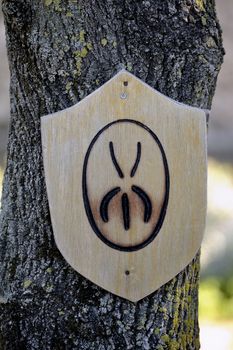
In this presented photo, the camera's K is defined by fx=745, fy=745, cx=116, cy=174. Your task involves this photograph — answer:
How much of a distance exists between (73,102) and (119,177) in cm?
25

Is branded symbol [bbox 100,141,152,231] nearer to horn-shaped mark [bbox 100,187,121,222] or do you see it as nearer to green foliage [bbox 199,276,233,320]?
horn-shaped mark [bbox 100,187,121,222]

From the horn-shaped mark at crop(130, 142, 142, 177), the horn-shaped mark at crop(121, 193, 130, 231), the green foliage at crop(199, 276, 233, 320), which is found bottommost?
the green foliage at crop(199, 276, 233, 320)

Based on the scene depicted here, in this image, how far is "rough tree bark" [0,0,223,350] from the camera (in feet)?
6.93

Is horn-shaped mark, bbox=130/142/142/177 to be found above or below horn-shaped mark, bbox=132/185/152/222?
above

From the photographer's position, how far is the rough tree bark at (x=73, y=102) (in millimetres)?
2113

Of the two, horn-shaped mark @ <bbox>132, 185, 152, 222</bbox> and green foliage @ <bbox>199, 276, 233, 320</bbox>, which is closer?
horn-shaped mark @ <bbox>132, 185, 152, 222</bbox>

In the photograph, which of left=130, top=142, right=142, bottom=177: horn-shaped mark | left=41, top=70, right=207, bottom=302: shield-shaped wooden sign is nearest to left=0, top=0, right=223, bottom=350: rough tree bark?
left=41, top=70, right=207, bottom=302: shield-shaped wooden sign

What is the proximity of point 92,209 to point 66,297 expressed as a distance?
0.94ft

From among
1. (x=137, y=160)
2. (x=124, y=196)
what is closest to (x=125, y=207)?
(x=124, y=196)

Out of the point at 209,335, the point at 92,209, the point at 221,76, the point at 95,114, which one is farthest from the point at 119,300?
the point at 221,76

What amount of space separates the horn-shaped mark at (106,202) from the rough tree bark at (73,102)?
20cm

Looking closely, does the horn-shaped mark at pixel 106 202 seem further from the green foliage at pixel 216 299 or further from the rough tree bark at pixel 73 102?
the green foliage at pixel 216 299

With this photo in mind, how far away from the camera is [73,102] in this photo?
213 centimetres

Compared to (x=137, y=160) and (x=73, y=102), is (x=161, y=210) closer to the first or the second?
(x=137, y=160)
